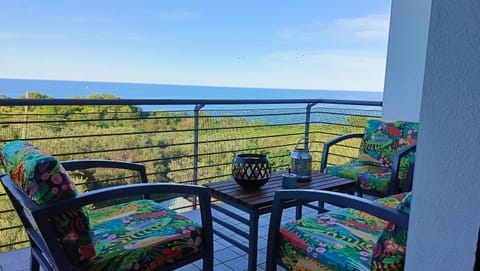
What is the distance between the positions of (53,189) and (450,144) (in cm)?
114

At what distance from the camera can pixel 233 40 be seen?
17844 mm

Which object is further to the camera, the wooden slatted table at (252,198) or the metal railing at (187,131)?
the metal railing at (187,131)

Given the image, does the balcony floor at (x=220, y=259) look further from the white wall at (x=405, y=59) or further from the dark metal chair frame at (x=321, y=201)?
the white wall at (x=405, y=59)

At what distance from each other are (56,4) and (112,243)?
14.6 meters

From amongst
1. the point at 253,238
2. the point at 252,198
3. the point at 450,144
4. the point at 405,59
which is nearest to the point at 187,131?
the point at 252,198

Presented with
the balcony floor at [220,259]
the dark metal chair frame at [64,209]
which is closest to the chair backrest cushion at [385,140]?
the balcony floor at [220,259]

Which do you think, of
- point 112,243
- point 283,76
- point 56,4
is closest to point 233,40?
point 283,76

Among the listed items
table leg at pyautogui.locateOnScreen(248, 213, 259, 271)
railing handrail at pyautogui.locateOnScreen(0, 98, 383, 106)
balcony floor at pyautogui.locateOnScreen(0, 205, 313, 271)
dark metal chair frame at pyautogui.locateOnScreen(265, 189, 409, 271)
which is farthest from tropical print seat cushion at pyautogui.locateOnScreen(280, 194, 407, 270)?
railing handrail at pyautogui.locateOnScreen(0, 98, 383, 106)

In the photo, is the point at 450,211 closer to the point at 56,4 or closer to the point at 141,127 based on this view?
the point at 141,127

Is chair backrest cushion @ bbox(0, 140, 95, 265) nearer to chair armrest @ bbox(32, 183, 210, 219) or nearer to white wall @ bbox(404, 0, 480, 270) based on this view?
chair armrest @ bbox(32, 183, 210, 219)

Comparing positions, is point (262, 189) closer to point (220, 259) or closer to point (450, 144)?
point (220, 259)

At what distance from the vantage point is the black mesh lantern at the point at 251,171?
2010 millimetres

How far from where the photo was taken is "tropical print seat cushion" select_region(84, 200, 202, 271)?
138 cm

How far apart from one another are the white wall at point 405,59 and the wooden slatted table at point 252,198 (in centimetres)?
143
